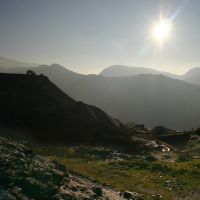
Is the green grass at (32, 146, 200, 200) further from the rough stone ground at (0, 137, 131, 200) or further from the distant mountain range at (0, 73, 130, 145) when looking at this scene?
the distant mountain range at (0, 73, 130, 145)

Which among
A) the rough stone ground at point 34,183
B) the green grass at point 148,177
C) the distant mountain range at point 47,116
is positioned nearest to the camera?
the rough stone ground at point 34,183

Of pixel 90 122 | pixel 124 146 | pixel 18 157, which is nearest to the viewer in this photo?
pixel 18 157

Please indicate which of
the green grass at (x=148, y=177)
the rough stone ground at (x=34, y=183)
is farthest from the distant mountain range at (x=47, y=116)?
the rough stone ground at (x=34, y=183)

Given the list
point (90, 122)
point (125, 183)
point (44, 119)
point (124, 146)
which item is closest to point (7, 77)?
point (44, 119)

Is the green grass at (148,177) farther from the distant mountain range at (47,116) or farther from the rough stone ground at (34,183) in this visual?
the distant mountain range at (47,116)

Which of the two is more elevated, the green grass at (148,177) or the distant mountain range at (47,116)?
the distant mountain range at (47,116)

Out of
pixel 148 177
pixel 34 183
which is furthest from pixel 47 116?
pixel 34 183

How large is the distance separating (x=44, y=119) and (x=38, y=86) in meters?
12.2

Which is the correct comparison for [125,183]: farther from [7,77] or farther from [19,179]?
[7,77]

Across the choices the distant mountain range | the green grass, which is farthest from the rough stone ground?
the distant mountain range

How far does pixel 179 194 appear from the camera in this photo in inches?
984

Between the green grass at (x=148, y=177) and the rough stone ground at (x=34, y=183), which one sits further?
the green grass at (x=148, y=177)

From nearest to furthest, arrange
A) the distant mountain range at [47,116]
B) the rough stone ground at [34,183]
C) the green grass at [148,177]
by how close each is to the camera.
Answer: the rough stone ground at [34,183]
the green grass at [148,177]
the distant mountain range at [47,116]

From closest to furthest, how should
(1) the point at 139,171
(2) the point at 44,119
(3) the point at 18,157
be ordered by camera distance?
(3) the point at 18,157 < (1) the point at 139,171 < (2) the point at 44,119
